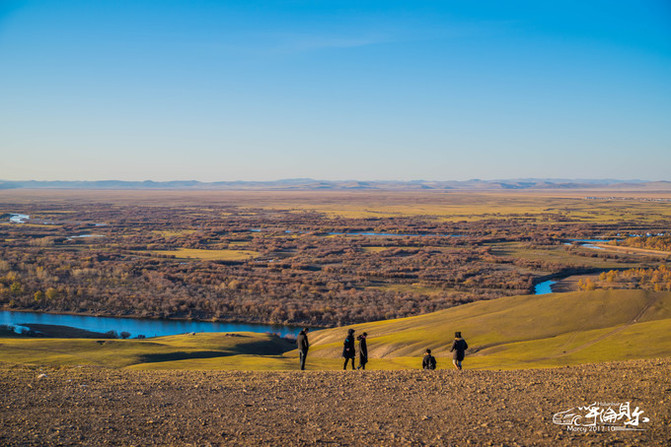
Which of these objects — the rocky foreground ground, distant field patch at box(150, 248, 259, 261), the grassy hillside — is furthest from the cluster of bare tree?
the rocky foreground ground

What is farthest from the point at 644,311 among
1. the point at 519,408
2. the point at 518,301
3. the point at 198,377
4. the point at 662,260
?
the point at 662,260

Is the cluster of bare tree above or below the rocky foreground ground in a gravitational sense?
below

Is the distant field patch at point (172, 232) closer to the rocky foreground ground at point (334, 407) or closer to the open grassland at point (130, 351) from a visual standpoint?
the open grassland at point (130, 351)

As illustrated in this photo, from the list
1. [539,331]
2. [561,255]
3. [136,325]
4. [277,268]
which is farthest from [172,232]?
[539,331]

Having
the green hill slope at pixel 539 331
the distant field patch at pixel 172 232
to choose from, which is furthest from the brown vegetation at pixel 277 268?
the green hill slope at pixel 539 331

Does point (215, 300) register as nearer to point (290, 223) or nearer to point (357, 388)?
point (357, 388)

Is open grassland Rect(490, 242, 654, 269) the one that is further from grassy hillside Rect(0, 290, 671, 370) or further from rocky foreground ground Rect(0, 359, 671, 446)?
rocky foreground ground Rect(0, 359, 671, 446)

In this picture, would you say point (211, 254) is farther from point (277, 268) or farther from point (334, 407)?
point (334, 407)
